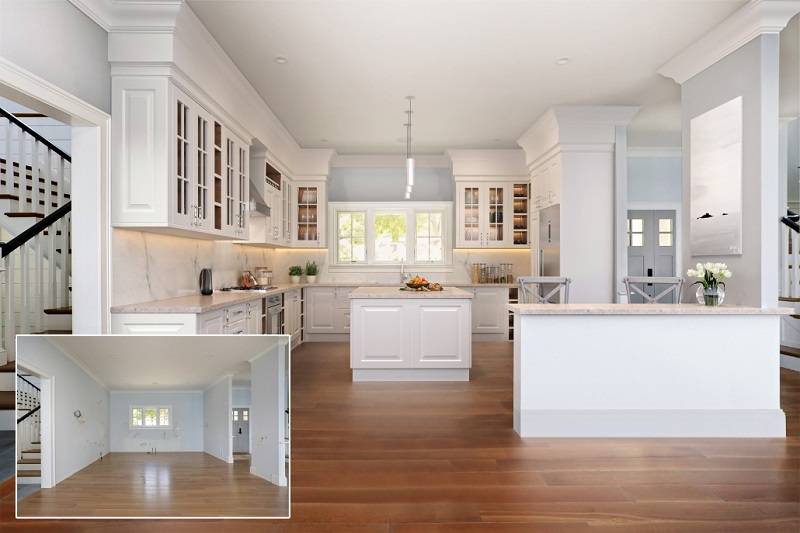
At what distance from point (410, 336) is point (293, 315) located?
220cm

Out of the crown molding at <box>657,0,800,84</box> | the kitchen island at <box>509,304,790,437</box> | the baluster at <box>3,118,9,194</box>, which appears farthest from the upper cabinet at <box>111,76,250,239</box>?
the crown molding at <box>657,0,800,84</box>

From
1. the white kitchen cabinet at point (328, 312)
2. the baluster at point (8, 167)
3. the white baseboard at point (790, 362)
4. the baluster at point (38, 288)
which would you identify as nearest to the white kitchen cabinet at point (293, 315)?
the white kitchen cabinet at point (328, 312)

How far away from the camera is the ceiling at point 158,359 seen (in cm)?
99

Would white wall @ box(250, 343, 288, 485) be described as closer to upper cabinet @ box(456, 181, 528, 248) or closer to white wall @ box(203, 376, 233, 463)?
white wall @ box(203, 376, 233, 463)

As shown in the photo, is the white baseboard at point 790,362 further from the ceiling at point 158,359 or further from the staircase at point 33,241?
the staircase at point 33,241

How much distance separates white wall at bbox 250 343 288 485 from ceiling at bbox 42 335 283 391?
32 millimetres

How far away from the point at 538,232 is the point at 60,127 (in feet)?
18.3

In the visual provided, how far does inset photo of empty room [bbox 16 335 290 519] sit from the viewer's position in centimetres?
97

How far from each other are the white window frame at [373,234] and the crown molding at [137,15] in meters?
4.41

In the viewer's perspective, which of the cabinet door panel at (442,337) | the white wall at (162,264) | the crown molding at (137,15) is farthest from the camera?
the cabinet door panel at (442,337)

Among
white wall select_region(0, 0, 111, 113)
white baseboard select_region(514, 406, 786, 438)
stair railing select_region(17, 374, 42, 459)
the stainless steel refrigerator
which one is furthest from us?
the stainless steel refrigerator

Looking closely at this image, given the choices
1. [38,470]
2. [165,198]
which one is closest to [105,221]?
[165,198]

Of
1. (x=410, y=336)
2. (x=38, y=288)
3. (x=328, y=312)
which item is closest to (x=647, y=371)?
(x=410, y=336)

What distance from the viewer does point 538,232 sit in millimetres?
6418
